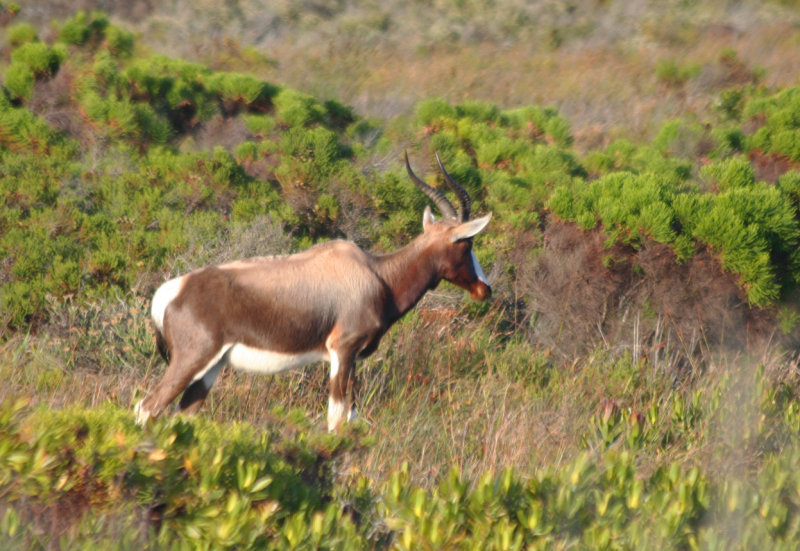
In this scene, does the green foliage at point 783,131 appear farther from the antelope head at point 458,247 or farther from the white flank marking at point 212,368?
the white flank marking at point 212,368

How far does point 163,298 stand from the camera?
Result: 6.37 meters

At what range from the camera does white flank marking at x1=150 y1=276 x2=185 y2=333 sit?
249 inches

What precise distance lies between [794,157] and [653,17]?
2434 cm

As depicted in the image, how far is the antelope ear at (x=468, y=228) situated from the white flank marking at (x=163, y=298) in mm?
2174

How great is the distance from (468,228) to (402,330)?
207 centimetres

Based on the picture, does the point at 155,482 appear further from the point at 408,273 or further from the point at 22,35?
the point at 22,35

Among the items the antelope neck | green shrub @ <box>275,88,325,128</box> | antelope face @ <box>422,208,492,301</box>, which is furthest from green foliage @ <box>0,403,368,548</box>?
green shrub @ <box>275,88,325,128</box>

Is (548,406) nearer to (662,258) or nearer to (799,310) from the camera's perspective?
(662,258)

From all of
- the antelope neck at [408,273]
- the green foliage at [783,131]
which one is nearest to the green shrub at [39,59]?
the antelope neck at [408,273]

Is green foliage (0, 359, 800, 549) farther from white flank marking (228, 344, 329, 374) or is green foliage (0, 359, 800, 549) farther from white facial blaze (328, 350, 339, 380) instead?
white facial blaze (328, 350, 339, 380)

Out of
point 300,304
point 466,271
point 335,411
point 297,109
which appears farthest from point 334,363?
point 297,109

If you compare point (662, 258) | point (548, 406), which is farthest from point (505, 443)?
point (662, 258)

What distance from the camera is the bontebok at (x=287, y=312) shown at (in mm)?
6215

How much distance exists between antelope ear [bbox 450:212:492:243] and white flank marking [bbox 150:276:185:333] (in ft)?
7.13
